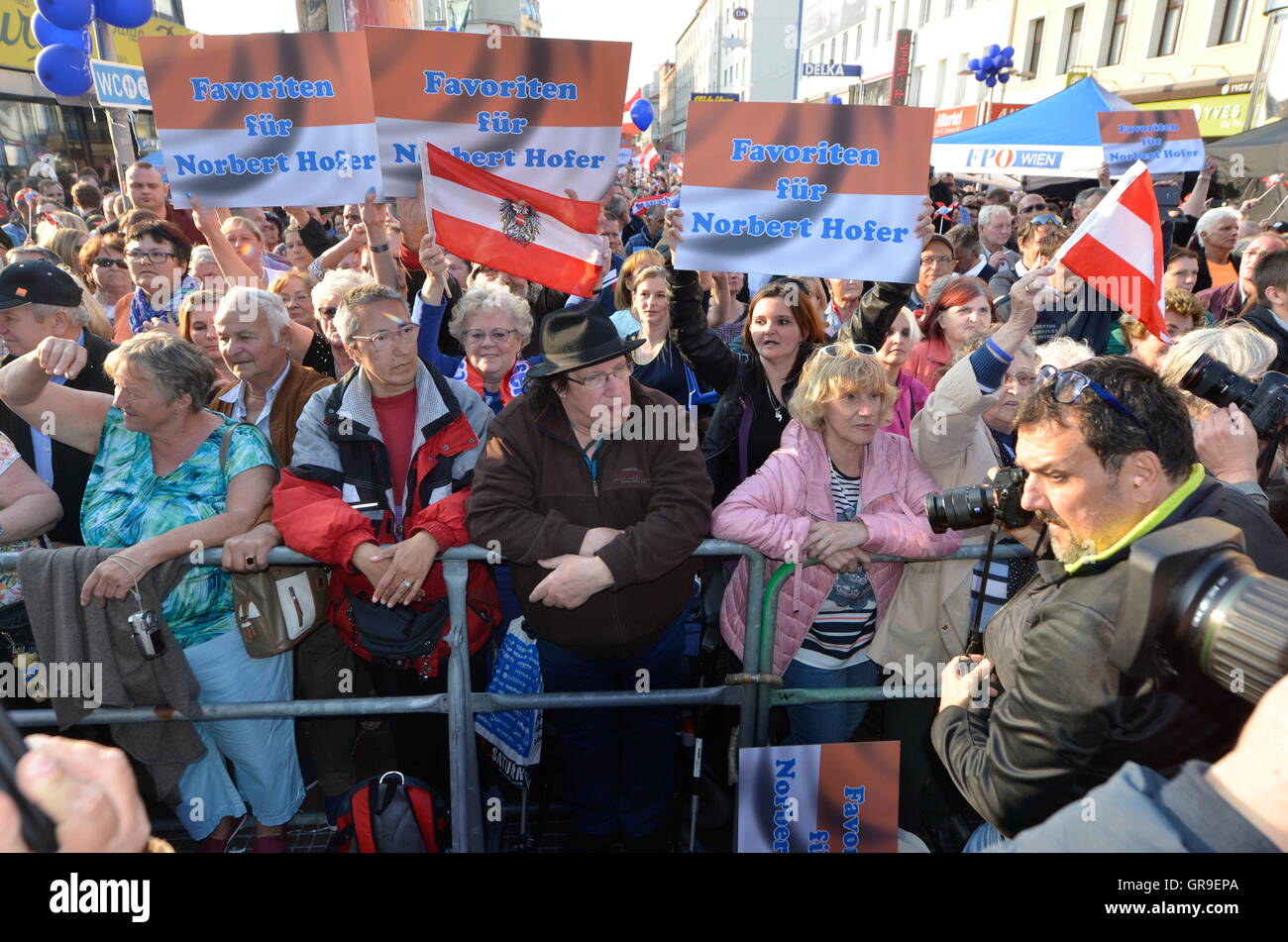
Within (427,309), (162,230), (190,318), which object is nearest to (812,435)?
(427,309)

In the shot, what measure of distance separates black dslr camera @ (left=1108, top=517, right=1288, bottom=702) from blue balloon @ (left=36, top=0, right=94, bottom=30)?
33.5ft

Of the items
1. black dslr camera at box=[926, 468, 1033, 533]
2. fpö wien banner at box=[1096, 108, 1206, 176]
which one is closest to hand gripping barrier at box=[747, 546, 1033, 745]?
black dslr camera at box=[926, 468, 1033, 533]

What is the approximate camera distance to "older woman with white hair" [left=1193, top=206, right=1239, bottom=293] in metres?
7.29

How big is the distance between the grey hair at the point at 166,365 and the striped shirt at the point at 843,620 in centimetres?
247

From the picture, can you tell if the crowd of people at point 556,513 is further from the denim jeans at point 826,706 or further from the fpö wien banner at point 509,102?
Result: the fpö wien banner at point 509,102

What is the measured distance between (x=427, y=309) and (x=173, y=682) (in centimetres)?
244

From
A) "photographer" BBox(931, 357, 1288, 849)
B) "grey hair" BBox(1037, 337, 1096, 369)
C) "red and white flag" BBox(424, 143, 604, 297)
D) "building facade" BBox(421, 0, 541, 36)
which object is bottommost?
"photographer" BBox(931, 357, 1288, 849)

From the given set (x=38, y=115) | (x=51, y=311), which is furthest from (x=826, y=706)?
(x=38, y=115)

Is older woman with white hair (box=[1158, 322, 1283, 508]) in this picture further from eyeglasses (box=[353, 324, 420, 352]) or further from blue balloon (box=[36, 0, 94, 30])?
blue balloon (box=[36, 0, 94, 30])

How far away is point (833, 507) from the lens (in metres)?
2.97

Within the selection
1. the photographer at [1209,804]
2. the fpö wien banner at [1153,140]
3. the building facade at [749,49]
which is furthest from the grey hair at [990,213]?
the building facade at [749,49]

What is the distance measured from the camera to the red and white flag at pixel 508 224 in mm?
3785

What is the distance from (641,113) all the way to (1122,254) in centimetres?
1861

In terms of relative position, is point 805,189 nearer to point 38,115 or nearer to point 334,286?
point 334,286
